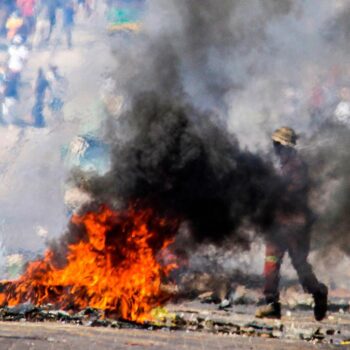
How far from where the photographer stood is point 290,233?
16.3 meters

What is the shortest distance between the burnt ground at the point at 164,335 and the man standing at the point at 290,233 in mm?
1438

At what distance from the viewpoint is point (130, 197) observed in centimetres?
1523

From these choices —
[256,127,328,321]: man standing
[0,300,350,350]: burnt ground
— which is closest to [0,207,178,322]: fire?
[0,300,350,350]: burnt ground

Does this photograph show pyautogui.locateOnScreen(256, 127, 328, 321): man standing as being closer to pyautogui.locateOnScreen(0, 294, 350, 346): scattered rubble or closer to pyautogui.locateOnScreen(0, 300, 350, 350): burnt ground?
pyautogui.locateOnScreen(0, 294, 350, 346): scattered rubble

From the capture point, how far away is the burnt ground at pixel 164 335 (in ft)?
28.7

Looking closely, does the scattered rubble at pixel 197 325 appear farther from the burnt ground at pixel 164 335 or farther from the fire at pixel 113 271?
the fire at pixel 113 271

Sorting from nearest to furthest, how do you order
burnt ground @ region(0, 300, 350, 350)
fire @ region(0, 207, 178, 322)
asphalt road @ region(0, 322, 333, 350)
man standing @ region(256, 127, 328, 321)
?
asphalt road @ region(0, 322, 333, 350), burnt ground @ region(0, 300, 350, 350), fire @ region(0, 207, 178, 322), man standing @ region(256, 127, 328, 321)

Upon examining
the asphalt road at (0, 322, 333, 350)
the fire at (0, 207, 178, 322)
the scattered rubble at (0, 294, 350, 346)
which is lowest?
the asphalt road at (0, 322, 333, 350)

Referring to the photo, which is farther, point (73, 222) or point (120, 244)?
point (73, 222)

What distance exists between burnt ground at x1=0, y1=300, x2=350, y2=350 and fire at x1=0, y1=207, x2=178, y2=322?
0.72 metres

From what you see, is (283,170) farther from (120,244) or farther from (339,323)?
(120,244)

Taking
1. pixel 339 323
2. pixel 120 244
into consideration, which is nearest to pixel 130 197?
pixel 120 244

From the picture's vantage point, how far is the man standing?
15492 millimetres

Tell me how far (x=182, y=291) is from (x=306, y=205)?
7.29 metres
